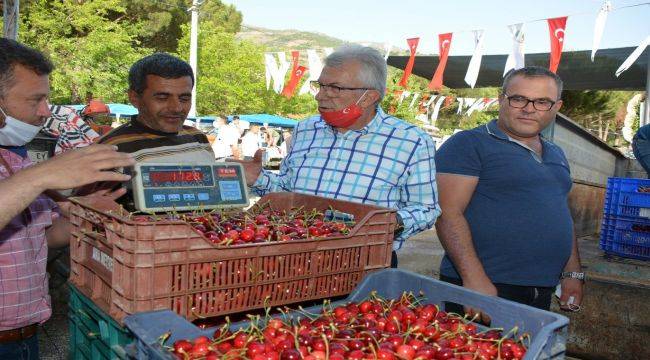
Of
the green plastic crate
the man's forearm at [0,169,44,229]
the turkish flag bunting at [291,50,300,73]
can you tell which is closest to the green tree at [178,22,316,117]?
the turkish flag bunting at [291,50,300,73]

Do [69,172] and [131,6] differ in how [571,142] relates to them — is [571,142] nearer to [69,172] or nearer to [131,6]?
[69,172]

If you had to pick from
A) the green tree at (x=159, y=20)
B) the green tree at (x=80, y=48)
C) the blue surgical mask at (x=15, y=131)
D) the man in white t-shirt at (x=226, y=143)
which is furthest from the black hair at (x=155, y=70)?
the green tree at (x=159, y=20)

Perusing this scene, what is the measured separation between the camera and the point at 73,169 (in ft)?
5.53

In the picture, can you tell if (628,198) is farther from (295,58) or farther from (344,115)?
(295,58)

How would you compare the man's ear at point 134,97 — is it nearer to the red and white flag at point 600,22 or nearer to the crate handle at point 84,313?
the crate handle at point 84,313

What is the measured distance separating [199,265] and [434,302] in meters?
0.92

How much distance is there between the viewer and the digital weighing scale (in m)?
1.91

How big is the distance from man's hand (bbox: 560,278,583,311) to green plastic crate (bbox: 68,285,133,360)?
2595mm

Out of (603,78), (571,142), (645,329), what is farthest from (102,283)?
(603,78)

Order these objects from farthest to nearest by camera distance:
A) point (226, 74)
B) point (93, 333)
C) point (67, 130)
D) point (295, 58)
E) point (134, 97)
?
point (226, 74)
point (295, 58)
point (67, 130)
point (134, 97)
point (93, 333)

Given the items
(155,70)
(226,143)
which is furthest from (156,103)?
(226,143)

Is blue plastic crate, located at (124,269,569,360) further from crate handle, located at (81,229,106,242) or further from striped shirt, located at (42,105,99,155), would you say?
striped shirt, located at (42,105,99,155)

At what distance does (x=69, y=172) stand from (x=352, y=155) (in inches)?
60.1

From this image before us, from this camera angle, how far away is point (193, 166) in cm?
206
